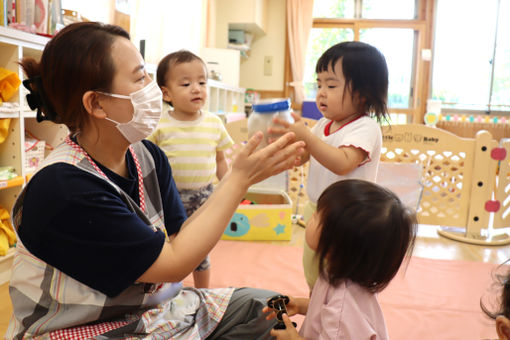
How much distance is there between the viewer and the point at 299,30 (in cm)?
551

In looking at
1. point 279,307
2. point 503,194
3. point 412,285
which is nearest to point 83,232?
point 279,307

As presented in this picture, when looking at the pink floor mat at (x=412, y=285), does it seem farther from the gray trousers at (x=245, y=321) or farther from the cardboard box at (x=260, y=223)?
the gray trousers at (x=245, y=321)

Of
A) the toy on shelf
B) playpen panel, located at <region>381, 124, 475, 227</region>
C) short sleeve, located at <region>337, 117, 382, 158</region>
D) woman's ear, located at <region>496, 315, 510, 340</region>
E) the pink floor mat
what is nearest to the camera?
woman's ear, located at <region>496, 315, 510, 340</region>

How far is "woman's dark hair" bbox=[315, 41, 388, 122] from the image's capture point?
1238 mm

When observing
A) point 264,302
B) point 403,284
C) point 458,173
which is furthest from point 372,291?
point 458,173

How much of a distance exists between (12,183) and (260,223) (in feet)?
4.09

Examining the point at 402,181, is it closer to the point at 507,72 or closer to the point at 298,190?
the point at 298,190

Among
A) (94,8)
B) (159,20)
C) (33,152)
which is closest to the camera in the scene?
(33,152)

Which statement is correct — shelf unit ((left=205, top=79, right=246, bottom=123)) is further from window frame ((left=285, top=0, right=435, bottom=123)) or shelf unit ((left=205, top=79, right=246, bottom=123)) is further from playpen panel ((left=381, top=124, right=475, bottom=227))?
playpen panel ((left=381, top=124, right=475, bottom=227))

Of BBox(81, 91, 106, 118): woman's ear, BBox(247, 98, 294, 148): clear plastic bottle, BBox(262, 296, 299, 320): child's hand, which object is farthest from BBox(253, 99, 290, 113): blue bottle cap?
BBox(262, 296, 299, 320): child's hand

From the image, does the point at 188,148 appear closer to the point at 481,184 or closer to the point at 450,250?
the point at 450,250

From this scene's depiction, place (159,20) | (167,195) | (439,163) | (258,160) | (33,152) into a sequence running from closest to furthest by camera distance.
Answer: (258,160)
(167,195)
(33,152)
(439,163)
(159,20)

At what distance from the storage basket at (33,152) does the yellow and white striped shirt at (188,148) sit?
0.58 meters

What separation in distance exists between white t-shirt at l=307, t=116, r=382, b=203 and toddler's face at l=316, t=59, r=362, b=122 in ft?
0.15
